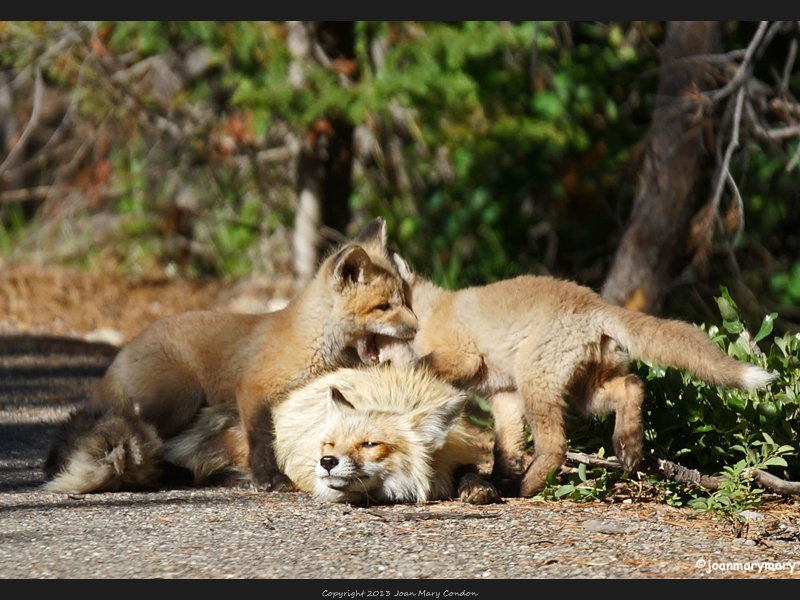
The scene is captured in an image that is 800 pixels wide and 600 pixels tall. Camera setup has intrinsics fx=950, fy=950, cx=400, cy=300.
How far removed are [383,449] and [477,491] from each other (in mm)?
505

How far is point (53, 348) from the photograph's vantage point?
7.98 m

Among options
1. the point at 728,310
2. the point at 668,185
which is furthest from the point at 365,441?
the point at 668,185

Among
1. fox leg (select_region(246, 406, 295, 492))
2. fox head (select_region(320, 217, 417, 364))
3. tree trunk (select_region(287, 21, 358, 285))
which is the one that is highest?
tree trunk (select_region(287, 21, 358, 285))

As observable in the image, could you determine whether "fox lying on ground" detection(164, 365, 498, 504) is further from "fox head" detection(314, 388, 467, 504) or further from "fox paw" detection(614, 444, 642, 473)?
"fox paw" detection(614, 444, 642, 473)

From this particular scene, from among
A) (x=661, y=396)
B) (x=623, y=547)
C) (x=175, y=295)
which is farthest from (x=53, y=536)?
(x=175, y=295)

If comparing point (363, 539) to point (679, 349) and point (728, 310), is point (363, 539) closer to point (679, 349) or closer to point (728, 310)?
point (679, 349)

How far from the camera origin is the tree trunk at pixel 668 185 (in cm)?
830

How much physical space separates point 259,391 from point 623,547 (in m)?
2.19

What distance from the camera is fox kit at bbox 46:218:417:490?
5230 millimetres

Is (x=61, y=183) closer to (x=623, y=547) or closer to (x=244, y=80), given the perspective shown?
(x=244, y=80)

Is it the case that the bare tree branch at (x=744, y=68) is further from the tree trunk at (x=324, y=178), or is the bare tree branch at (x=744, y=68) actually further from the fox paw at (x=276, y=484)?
the fox paw at (x=276, y=484)

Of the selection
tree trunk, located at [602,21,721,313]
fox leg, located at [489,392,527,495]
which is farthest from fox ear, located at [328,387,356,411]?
tree trunk, located at [602,21,721,313]

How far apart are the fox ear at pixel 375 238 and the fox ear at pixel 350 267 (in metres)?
0.37

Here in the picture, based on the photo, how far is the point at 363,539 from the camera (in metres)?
3.93
